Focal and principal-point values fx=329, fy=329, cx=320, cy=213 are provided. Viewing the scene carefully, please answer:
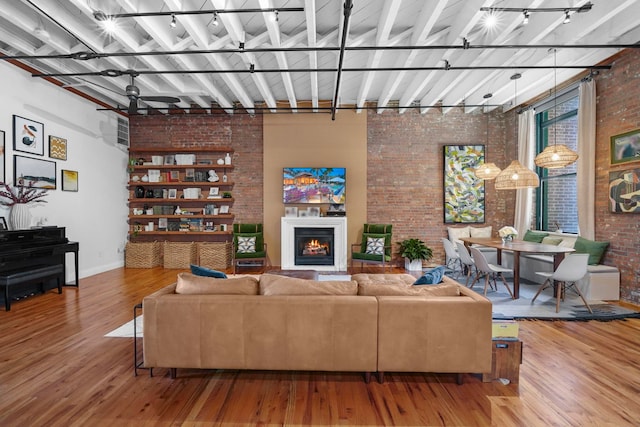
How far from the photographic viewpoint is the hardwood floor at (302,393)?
2.08 metres

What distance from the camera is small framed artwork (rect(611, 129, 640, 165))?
4527mm

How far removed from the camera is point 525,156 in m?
6.81

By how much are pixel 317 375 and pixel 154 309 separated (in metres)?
1.35

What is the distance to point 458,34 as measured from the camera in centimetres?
413

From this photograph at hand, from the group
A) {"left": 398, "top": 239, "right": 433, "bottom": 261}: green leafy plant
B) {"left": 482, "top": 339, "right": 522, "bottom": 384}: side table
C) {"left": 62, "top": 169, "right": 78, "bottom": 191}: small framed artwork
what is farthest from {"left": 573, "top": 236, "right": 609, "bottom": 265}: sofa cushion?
{"left": 62, "top": 169, "right": 78, "bottom": 191}: small framed artwork

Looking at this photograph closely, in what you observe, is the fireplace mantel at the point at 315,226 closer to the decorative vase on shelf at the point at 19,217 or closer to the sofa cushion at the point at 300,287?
the decorative vase on shelf at the point at 19,217

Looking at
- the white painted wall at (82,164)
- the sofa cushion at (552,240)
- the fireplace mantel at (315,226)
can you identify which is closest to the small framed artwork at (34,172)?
the white painted wall at (82,164)

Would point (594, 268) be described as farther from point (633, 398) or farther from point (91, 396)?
point (91, 396)

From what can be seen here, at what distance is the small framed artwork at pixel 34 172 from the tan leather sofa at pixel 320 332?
4521 mm

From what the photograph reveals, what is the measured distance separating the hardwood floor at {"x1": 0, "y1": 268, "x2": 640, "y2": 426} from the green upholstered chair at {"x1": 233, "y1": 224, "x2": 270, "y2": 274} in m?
3.67

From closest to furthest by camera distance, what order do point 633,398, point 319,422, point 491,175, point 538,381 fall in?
1. point 319,422
2. point 633,398
3. point 538,381
4. point 491,175

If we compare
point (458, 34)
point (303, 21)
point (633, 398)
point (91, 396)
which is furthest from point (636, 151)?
point (91, 396)

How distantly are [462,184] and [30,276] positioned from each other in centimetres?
806

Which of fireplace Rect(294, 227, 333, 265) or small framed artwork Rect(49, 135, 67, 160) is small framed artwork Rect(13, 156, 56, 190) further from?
fireplace Rect(294, 227, 333, 265)
